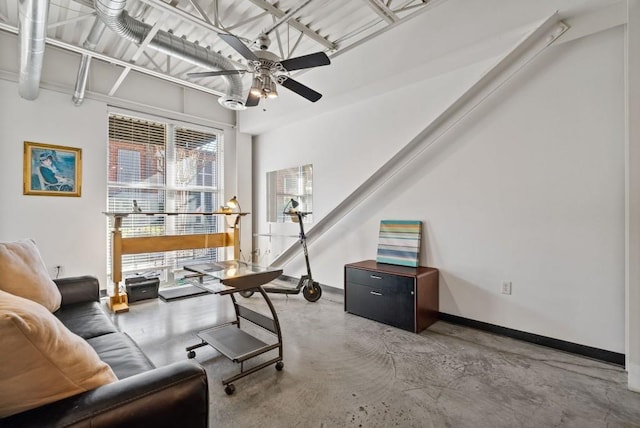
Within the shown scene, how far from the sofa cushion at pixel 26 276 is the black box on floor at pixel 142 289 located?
1808 mm

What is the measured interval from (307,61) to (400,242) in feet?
7.77

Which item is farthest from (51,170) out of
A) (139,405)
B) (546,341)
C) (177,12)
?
(546,341)

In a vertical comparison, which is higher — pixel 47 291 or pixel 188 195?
pixel 188 195

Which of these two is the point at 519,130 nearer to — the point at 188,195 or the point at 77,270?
the point at 188,195

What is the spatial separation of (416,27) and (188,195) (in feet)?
14.8

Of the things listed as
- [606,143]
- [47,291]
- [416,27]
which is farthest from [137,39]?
[606,143]

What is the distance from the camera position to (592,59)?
103 inches

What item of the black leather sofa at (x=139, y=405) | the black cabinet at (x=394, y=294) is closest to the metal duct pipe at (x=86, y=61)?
the black leather sofa at (x=139, y=405)

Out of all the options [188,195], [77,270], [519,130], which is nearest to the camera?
[519,130]

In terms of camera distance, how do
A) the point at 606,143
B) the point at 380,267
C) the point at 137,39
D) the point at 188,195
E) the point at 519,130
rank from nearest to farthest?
the point at 606,143 → the point at 519,130 → the point at 137,39 → the point at 380,267 → the point at 188,195

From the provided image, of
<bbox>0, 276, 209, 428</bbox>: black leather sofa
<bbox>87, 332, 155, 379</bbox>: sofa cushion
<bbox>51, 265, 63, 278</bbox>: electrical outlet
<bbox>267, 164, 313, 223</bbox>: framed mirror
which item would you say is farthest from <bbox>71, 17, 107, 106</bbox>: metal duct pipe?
<bbox>0, 276, 209, 428</bbox>: black leather sofa

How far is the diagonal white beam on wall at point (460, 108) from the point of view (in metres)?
2.63

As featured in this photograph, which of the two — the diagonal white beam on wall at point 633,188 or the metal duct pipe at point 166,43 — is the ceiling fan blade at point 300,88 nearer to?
the metal duct pipe at point 166,43

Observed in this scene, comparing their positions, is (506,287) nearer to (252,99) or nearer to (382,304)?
(382,304)
